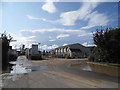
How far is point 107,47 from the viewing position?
32.8 meters

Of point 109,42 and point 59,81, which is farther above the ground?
point 109,42

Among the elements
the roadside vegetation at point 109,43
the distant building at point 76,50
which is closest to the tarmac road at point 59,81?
the roadside vegetation at point 109,43

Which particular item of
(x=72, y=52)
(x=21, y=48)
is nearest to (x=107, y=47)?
(x=72, y=52)

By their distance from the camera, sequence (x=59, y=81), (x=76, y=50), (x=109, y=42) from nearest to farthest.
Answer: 1. (x=59, y=81)
2. (x=109, y=42)
3. (x=76, y=50)

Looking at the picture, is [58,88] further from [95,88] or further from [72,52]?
[72,52]

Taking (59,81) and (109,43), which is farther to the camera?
(109,43)

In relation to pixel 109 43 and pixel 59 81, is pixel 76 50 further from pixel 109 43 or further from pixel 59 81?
pixel 59 81

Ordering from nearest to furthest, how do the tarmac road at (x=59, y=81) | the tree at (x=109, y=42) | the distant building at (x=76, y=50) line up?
the tarmac road at (x=59, y=81), the tree at (x=109, y=42), the distant building at (x=76, y=50)

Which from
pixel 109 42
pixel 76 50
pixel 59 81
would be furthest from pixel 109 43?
pixel 76 50

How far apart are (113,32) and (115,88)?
77.1 feet

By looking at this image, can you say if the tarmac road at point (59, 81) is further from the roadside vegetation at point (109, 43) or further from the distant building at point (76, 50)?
the distant building at point (76, 50)

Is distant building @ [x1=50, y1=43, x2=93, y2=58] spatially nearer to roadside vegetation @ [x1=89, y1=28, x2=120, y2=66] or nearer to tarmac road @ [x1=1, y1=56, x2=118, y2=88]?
roadside vegetation @ [x1=89, y1=28, x2=120, y2=66]

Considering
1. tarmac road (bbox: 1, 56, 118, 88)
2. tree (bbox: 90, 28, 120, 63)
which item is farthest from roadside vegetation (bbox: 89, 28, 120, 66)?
tarmac road (bbox: 1, 56, 118, 88)

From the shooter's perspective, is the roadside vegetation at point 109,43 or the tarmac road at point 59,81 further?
the roadside vegetation at point 109,43
